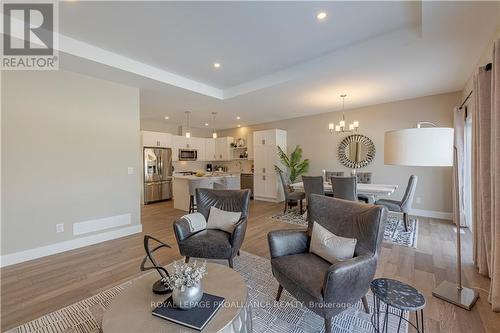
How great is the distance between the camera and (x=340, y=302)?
4.94 ft

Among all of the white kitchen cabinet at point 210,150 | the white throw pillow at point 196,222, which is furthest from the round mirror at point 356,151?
the white kitchen cabinet at point 210,150

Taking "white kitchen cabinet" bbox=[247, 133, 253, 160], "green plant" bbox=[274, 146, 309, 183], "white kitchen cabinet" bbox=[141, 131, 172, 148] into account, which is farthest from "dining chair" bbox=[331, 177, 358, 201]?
"white kitchen cabinet" bbox=[141, 131, 172, 148]

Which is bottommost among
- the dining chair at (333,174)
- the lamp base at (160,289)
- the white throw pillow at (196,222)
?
the lamp base at (160,289)

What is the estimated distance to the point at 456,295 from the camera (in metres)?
2.04

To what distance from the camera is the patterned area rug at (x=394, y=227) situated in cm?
350

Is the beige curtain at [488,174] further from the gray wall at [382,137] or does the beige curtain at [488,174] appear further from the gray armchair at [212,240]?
the gray wall at [382,137]

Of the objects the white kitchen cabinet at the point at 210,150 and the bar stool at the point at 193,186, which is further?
the white kitchen cabinet at the point at 210,150

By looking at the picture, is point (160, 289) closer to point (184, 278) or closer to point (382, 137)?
point (184, 278)

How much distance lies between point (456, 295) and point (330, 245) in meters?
1.37

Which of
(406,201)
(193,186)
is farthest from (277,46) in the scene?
(193,186)

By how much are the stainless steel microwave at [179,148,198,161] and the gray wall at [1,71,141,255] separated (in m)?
3.49

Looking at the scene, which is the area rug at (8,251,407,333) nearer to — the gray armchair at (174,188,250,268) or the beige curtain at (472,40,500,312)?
the gray armchair at (174,188,250,268)

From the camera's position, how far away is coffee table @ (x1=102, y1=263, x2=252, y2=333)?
1187 mm

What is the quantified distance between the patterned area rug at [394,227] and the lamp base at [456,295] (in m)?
1.11
